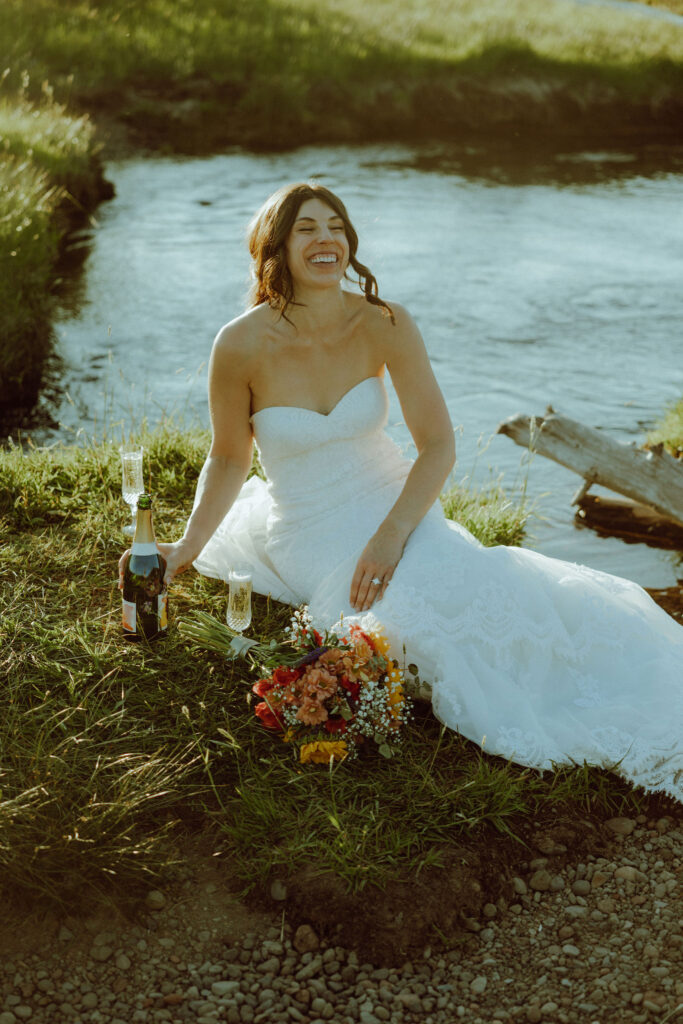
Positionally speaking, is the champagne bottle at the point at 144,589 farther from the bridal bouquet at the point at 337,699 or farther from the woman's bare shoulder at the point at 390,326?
the woman's bare shoulder at the point at 390,326

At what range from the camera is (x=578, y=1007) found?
8.91ft

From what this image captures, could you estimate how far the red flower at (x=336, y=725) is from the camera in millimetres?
3393

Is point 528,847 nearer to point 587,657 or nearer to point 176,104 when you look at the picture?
point 587,657

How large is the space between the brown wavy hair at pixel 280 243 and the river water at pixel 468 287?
2.34 m

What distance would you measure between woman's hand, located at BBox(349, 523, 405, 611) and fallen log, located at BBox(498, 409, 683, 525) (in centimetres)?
226

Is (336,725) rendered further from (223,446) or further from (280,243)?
(280,243)

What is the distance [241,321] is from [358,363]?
1.60 feet

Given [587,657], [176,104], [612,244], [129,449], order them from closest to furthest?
[587,657]
[129,449]
[612,244]
[176,104]

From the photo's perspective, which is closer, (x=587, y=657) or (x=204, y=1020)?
(x=204, y=1020)

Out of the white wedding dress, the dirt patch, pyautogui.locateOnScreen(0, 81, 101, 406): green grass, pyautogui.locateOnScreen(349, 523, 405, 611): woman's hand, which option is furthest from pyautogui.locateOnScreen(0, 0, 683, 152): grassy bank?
the dirt patch

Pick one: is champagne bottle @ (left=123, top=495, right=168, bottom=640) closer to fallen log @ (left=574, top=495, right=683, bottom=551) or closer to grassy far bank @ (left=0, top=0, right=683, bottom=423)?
fallen log @ (left=574, top=495, right=683, bottom=551)

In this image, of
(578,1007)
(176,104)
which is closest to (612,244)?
(176,104)

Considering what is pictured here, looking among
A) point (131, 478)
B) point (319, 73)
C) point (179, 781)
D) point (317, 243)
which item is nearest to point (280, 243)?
point (317, 243)

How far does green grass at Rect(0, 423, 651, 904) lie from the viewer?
9.86 ft
